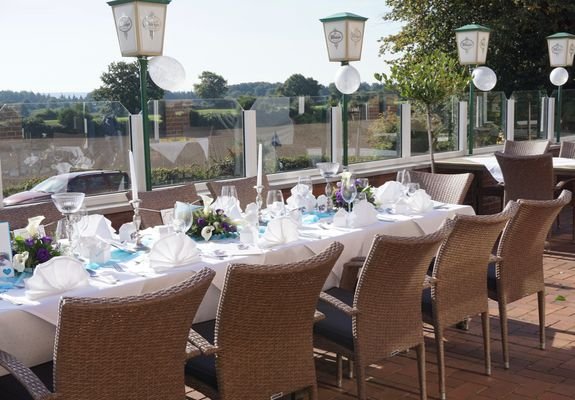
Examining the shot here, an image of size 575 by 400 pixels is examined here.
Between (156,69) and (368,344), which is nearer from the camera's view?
(368,344)

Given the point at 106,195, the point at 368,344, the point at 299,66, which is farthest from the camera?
the point at 299,66

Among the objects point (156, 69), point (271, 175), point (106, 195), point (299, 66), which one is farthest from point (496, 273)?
point (299, 66)

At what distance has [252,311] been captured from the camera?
287cm

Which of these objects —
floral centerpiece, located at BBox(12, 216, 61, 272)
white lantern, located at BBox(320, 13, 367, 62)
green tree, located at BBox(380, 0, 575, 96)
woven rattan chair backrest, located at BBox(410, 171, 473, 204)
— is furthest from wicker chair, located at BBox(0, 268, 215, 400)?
green tree, located at BBox(380, 0, 575, 96)

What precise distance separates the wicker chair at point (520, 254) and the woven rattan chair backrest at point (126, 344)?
220 cm

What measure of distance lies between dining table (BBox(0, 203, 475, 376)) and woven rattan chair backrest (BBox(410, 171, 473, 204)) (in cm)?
46

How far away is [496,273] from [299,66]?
18.2m

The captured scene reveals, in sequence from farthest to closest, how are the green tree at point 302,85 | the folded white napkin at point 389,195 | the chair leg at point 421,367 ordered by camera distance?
the green tree at point 302,85 → the folded white napkin at point 389,195 → the chair leg at point 421,367

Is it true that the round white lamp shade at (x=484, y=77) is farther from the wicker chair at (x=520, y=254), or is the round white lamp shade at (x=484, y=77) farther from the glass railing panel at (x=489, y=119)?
the wicker chair at (x=520, y=254)

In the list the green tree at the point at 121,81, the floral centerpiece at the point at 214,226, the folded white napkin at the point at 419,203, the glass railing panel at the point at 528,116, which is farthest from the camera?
the glass railing panel at the point at 528,116

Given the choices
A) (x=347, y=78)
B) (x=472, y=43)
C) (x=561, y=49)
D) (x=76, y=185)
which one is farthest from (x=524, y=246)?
(x=561, y=49)

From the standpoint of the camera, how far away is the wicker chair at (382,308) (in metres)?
3.34

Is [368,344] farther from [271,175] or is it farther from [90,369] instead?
[271,175]

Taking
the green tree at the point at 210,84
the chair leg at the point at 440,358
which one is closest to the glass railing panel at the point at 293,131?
the chair leg at the point at 440,358
